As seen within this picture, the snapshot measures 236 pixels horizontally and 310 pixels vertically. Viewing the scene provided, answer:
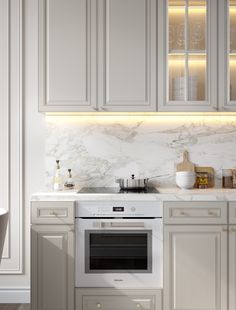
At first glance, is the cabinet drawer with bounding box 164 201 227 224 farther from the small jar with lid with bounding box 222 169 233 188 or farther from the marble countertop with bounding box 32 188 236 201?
the small jar with lid with bounding box 222 169 233 188

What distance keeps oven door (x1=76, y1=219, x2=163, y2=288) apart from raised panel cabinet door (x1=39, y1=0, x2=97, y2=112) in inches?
36.3

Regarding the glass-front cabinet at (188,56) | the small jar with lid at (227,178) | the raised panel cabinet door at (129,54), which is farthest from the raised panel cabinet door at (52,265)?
the small jar with lid at (227,178)

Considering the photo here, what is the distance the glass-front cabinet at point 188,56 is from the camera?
309 cm

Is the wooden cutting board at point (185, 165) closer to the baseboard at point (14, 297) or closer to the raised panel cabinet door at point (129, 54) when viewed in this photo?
the raised panel cabinet door at point (129, 54)

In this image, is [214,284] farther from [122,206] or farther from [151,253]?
[122,206]

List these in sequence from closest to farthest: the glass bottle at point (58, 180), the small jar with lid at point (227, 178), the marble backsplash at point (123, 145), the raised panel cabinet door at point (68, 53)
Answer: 1. the raised panel cabinet door at point (68, 53)
2. the glass bottle at point (58, 180)
3. the small jar with lid at point (227, 178)
4. the marble backsplash at point (123, 145)

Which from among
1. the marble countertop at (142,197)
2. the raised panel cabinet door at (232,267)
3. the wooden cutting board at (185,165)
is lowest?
the raised panel cabinet door at (232,267)

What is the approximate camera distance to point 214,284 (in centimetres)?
282

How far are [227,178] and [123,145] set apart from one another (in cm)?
87

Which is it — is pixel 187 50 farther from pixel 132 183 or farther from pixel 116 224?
pixel 116 224

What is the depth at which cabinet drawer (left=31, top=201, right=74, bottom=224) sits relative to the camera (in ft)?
9.29

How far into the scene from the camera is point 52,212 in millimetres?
2842

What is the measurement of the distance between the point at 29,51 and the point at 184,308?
229 cm

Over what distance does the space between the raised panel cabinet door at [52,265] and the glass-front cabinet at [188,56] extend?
1.18 m
